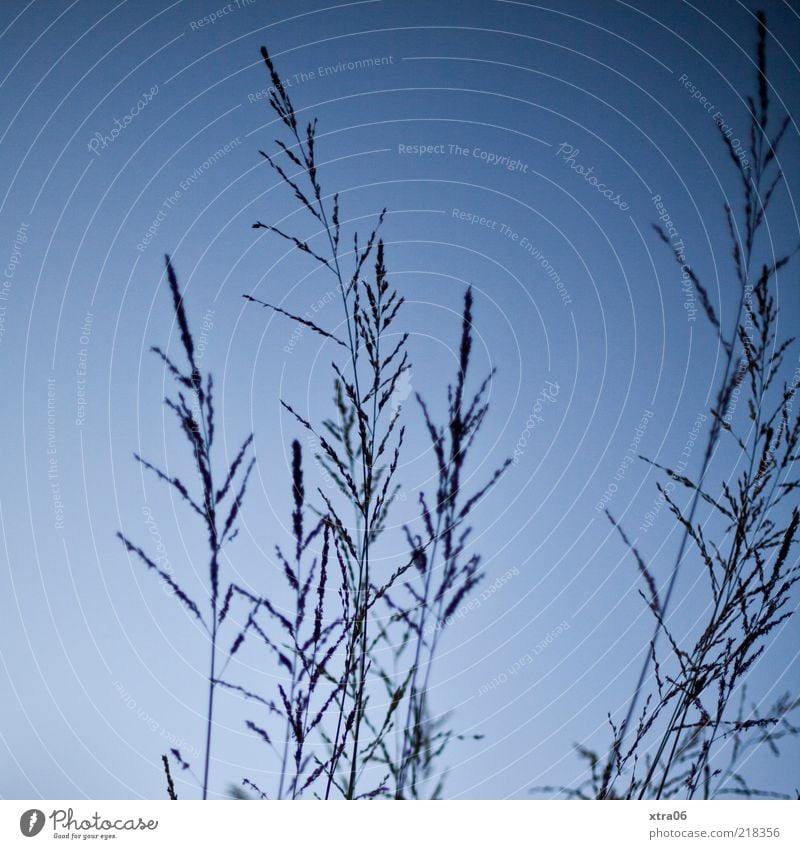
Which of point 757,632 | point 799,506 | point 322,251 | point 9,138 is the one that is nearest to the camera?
point 757,632

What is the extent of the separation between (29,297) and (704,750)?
167 cm

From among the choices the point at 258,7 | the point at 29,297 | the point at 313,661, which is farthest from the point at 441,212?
the point at 313,661

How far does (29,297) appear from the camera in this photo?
1.66 m

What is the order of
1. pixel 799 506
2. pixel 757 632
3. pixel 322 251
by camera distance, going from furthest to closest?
pixel 322 251
pixel 799 506
pixel 757 632

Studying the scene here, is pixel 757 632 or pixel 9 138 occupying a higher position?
pixel 9 138

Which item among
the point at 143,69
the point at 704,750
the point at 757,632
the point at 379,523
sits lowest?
the point at 704,750

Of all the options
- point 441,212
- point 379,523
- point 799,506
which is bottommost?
point 799,506

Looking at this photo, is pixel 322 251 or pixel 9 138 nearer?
pixel 322 251

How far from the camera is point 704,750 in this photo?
1286 mm

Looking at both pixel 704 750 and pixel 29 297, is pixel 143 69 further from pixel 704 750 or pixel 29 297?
pixel 704 750

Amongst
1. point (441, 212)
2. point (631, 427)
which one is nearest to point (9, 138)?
point (441, 212)

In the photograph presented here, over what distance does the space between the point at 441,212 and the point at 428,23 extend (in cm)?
48

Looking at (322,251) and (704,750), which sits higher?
(322,251)

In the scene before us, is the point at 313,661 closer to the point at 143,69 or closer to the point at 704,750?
the point at 704,750
